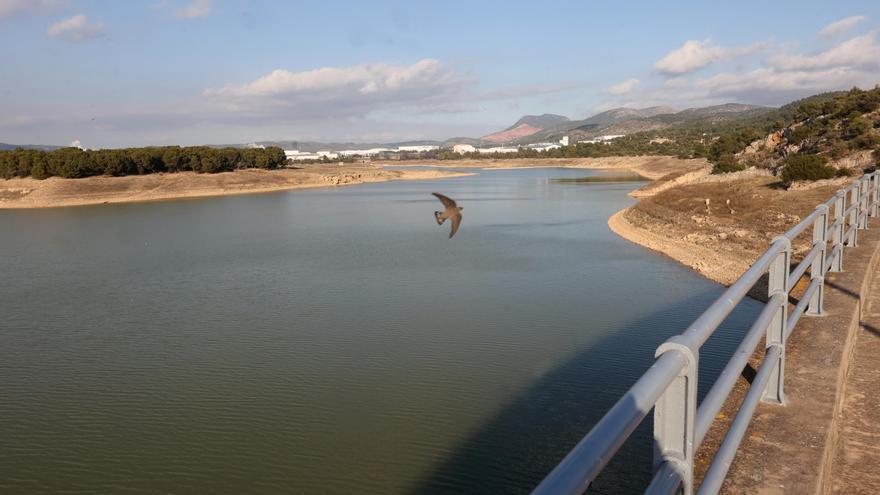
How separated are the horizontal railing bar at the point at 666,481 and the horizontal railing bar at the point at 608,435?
0.34 m

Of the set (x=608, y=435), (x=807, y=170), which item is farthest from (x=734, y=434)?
(x=807, y=170)

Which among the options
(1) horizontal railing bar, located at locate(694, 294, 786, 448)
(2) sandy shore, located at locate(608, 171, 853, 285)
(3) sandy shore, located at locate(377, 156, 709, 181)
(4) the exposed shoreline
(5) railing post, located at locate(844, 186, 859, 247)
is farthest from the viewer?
(3) sandy shore, located at locate(377, 156, 709, 181)

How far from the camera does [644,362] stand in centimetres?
1295

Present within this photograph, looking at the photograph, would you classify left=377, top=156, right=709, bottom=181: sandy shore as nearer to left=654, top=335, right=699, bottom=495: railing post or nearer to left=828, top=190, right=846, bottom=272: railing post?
left=828, top=190, right=846, bottom=272: railing post

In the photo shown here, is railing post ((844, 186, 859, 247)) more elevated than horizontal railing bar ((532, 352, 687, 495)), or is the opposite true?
horizontal railing bar ((532, 352, 687, 495))

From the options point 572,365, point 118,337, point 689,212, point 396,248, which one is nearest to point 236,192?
point 396,248

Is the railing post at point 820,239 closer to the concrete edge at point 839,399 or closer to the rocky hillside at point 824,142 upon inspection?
the concrete edge at point 839,399

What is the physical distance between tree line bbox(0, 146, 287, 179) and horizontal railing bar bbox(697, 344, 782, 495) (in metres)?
77.1

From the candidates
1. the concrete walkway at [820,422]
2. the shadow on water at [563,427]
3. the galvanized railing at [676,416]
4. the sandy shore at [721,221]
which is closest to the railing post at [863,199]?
the shadow on water at [563,427]

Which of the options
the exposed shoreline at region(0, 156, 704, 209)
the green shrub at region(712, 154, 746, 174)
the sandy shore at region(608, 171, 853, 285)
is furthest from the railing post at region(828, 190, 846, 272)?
the exposed shoreline at region(0, 156, 704, 209)

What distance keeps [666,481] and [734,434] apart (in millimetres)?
971

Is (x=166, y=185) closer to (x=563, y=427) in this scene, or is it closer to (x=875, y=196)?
(x=563, y=427)

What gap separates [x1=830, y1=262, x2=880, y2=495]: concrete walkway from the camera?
314 cm

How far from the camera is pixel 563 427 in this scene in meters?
10.0
